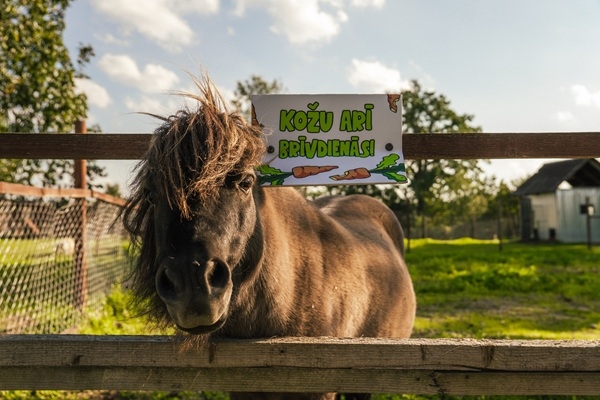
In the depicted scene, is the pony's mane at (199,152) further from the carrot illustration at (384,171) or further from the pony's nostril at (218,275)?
the carrot illustration at (384,171)

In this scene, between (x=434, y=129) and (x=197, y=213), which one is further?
(x=434, y=129)

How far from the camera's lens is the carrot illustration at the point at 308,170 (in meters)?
2.31

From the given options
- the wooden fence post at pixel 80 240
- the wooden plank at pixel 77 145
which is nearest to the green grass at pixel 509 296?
the wooden fence post at pixel 80 240

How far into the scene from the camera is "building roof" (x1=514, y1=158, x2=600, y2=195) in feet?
90.8

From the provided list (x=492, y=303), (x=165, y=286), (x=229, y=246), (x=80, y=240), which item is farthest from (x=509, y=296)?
(x=165, y=286)

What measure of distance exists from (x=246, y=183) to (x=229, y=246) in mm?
334

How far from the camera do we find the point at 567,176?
27.4 meters

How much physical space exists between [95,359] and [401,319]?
2815 millimetres

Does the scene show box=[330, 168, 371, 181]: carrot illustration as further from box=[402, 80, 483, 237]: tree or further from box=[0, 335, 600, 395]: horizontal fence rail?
box=[402, 80, 483, 237]: tree

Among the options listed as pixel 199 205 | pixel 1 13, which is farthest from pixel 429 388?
pixel 1 13

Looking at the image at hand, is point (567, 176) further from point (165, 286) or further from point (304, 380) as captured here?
point (165, 286)

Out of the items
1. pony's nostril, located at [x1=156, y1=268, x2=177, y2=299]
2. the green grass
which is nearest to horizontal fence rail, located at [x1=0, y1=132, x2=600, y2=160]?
pony's nostril, located at [x1=156, y1=268, x2=177, y2=299]

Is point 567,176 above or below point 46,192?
above

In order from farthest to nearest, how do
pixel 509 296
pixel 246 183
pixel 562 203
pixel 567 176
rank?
pixel 567 176 < pixel 562 203 < pixel 509 296 < pixel 246 183
